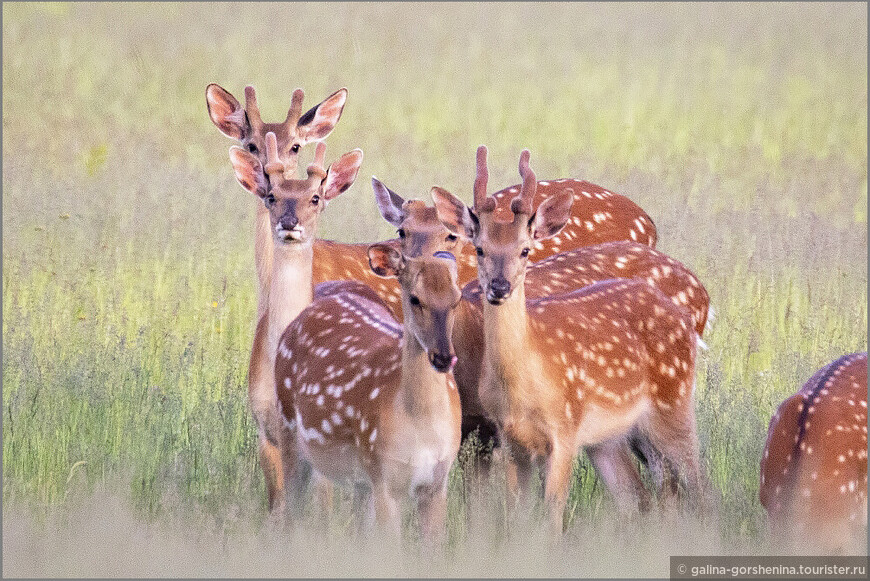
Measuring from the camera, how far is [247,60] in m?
19.7

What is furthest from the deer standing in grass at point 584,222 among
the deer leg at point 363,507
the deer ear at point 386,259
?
the deer ear at point 386,259

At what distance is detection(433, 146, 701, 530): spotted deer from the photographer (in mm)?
6504

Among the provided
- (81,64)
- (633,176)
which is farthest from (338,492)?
(81,64)

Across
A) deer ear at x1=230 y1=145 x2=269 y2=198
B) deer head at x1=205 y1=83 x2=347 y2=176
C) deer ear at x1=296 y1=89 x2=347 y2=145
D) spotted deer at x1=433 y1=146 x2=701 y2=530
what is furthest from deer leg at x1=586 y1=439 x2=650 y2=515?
deer ear at x1=296 y1=89 x2=347 y2=145

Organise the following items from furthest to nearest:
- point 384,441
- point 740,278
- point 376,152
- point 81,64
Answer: point 81,64 → point 376,152 → point 740,278 → point 384,441

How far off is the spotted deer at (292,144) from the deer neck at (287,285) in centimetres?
73

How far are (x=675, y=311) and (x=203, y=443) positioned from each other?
2.27 m

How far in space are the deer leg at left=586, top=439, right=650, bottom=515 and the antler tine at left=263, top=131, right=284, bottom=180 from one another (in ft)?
6.25

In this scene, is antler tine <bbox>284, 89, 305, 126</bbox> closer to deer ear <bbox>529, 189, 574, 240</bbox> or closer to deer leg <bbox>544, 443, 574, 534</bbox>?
deer ear <bbox>529, 189, 574, 240</bbox>

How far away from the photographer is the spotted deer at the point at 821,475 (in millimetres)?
6094

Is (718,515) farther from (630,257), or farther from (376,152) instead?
(376,152)

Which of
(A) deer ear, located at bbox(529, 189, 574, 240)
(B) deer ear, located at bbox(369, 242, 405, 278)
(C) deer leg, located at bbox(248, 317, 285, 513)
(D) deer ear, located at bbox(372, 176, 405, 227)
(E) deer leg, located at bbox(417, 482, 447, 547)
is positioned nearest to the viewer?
(B) deer ear, located at bbox(369, 242, 405, 278)

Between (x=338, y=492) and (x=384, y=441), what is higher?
(x=384, y=441)

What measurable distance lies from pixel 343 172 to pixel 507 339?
1439mm
